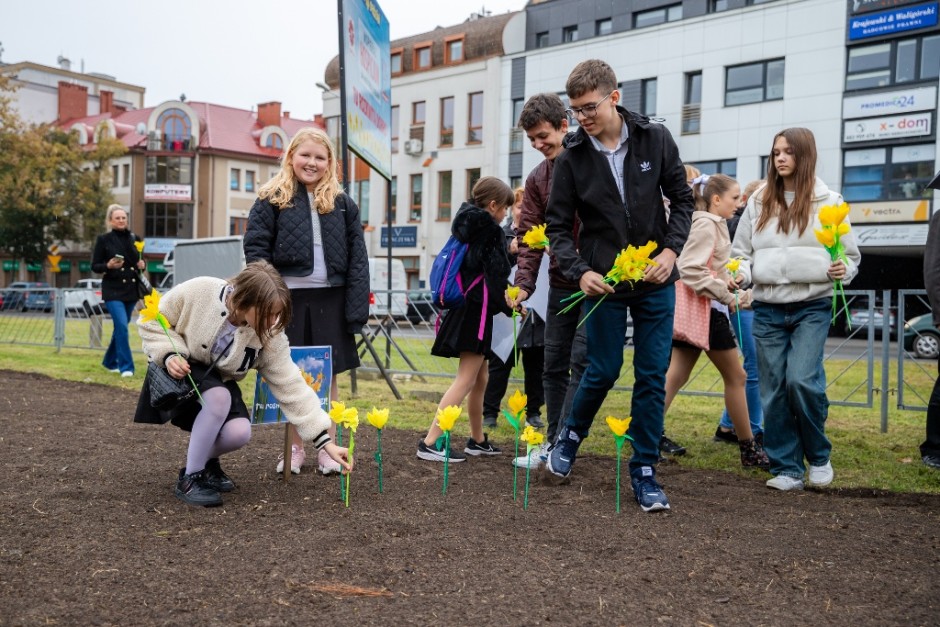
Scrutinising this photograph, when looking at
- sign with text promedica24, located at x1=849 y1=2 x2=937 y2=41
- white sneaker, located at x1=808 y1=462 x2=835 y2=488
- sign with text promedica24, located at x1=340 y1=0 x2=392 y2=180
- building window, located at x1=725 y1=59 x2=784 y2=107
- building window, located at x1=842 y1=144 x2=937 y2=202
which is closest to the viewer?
white sneaker, located at x1=808 y1=462 x2=835 y2=488

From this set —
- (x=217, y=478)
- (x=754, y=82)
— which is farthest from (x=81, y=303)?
(x=754, y=82)

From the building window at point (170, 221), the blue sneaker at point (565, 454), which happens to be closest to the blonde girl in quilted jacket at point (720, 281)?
the blue sneaker at point (565, 454)

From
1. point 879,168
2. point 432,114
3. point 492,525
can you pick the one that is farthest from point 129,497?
point 432,114

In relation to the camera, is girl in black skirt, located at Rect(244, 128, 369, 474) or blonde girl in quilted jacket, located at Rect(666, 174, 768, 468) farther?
blonde girl in quilted jacket, located at Rect(666, 174, 768, 468)

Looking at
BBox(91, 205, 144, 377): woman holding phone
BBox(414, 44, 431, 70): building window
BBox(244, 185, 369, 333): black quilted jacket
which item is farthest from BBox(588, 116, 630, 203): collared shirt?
BBox(414, 44, 431, 70): building window

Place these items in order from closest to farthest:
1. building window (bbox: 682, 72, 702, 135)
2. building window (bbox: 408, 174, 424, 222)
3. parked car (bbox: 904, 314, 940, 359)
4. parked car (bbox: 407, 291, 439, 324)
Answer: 1. parked car (bbox: 407, 291, 439, 324)
2. parked car (bbox: 904, 314, 940, 359)
3. building window (bbox: 682, 72, 702, 135)
4. building window (bbox: 408, 174, 424, 222)

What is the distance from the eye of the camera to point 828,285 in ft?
14.9

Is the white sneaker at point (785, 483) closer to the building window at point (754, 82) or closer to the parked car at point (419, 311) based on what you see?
the parked car at point (419, 311)

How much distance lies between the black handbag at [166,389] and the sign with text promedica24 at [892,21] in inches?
1076

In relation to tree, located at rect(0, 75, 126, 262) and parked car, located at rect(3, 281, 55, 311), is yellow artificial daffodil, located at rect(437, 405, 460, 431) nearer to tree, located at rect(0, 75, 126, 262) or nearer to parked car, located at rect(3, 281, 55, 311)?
parked car, located at rect(3, 281, 55, 311)

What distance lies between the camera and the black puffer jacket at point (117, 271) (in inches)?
385

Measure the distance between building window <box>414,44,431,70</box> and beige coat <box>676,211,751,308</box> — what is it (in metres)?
35.6

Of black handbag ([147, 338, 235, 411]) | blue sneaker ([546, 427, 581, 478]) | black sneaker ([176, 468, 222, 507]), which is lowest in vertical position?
black sneaker ([176, 468, 222, 507])

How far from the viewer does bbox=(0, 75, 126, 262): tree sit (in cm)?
3881
